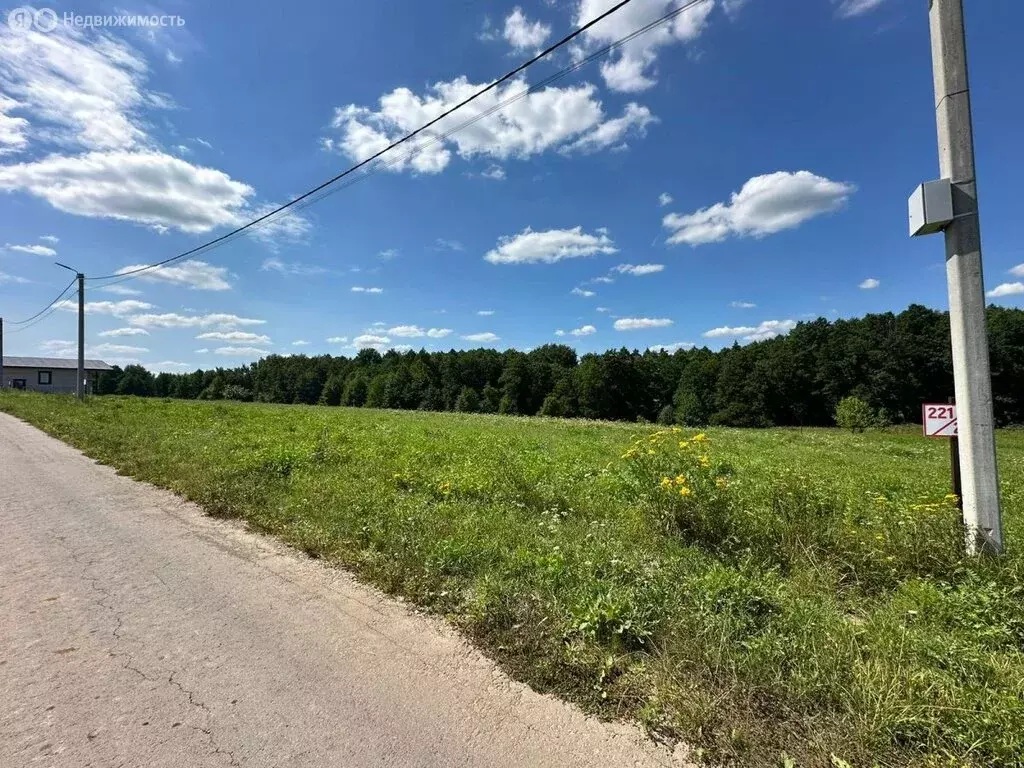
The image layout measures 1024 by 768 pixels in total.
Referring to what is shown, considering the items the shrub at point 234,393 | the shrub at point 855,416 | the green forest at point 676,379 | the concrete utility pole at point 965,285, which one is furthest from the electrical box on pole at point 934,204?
the shrub at point 234,393

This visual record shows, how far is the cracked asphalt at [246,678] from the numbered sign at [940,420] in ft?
12.6

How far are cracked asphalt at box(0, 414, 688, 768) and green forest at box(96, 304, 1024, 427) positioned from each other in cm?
5337

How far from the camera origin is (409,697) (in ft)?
9.36

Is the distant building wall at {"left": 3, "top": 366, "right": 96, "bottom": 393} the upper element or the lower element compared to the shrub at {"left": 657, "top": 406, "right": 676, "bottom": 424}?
upper

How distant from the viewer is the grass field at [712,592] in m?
2.42

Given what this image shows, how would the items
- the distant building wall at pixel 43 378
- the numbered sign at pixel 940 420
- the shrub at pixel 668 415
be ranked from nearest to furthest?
the numbered sign at pixel 940 420 < the shrub at pixel 668 415 < the distant building wall at pixel 43 378

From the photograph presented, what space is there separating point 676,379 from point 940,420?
6899 cm

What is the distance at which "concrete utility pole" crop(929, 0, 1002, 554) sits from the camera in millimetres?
4133

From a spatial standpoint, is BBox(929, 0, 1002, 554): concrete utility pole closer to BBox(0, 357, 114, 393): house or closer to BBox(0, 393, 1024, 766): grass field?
BBox(0, 393, 1024, 766): grass field

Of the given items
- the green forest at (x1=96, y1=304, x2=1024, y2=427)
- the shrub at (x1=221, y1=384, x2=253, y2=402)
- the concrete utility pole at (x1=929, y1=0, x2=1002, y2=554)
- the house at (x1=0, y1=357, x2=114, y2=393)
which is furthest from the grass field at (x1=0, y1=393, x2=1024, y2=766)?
the shrub at (x1=221, y1=384, x2=253, y2=402)

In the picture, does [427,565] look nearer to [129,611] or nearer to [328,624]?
[328,624]

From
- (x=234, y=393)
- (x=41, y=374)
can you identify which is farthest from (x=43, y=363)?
(x=234, y=393)

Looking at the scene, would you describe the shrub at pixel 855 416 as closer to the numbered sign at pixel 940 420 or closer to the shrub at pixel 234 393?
the numbered sign at pixel 940 420

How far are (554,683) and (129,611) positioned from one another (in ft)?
10.7
